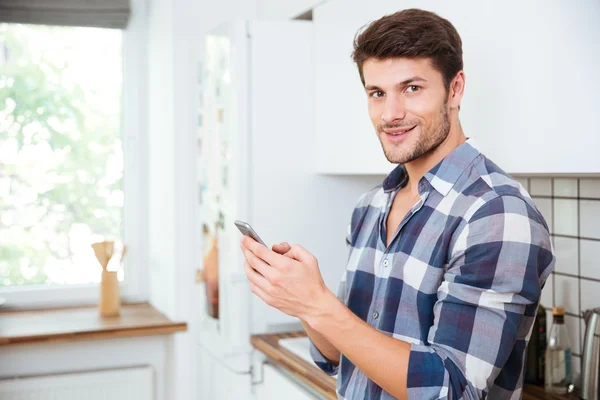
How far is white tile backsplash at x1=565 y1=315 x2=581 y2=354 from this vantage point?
183 cm

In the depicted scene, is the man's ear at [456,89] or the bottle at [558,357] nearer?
the man's ear at [456,89]

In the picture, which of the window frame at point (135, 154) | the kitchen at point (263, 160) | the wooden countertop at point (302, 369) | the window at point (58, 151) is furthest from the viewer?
the window frame at point (135, 154)

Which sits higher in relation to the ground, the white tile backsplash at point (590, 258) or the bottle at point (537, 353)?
the white tile backsplash at point (590, 258)

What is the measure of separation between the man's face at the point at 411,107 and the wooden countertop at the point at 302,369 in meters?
0.74

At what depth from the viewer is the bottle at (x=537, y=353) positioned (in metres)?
1.80

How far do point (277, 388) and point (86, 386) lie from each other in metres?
0.95

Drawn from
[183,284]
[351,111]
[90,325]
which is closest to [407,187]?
[351,111]

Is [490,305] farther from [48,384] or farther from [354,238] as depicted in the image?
[48,384]

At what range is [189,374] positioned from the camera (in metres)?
2.85

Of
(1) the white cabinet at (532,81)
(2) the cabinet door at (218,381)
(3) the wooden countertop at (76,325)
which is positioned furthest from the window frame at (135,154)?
(1) the white cabinet at (532,81)

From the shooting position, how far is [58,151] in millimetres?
3273

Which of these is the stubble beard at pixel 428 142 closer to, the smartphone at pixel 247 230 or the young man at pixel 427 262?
the young man at pixel 427 262

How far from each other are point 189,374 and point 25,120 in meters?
1.32

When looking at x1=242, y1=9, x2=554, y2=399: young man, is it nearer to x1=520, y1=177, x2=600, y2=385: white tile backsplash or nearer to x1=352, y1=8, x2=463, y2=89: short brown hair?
x1=352, y1=8, x2=463, y2=89: short brown hair
